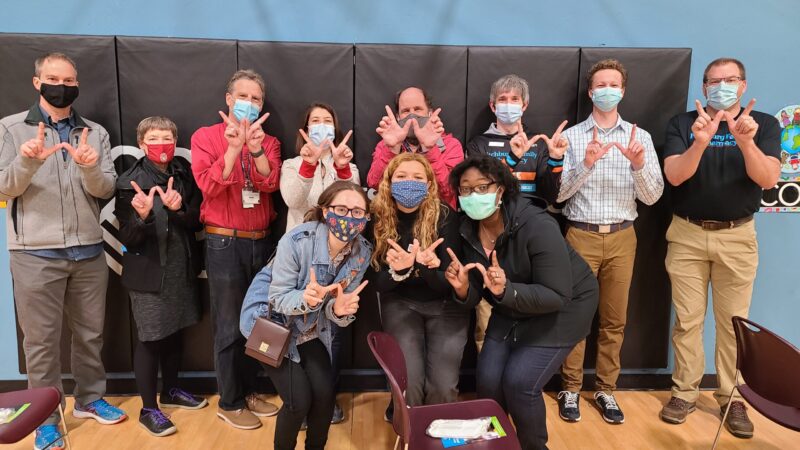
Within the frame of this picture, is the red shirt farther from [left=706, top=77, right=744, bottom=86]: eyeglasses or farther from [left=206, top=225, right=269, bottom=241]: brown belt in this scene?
[left=706, top=77, right=744, bottom=86]: eyeglasses

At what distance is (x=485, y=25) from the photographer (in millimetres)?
3379

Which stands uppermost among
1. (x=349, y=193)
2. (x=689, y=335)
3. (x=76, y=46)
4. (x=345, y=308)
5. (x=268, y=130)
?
(x=76, y=46)

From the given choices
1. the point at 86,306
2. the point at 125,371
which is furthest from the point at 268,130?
the point at 125,371

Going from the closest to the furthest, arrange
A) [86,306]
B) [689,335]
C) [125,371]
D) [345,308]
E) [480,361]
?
[345,308] → [480,361] → [86,306] → [689,335] → [125,371]

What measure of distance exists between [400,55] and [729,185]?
6.91 feet

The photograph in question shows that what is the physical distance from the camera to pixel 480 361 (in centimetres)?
256

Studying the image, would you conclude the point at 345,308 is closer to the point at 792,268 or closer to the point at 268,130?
the point at 268,130

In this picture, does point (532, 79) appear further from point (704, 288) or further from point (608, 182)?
point (704, 288)

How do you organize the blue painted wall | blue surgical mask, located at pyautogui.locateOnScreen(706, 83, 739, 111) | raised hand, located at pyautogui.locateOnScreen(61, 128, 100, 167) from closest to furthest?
raised hand, located at pyautogui.locateOnScreen(61, 128, 100, 167) < blue surgical mask, located at pyautogui.locateOnScreen(706, 83, 739, 111) < the blue painted wall

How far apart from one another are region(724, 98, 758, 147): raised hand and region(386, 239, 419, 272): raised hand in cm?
184

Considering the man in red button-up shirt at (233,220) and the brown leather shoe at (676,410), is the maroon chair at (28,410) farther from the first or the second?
the brown leather shoe at (676,410)

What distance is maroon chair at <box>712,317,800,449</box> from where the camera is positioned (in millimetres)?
2092

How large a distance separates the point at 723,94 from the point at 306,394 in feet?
9.05

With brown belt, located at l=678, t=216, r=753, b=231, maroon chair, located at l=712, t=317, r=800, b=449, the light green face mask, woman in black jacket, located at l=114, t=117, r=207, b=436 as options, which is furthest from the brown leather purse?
brown belt, located at l=678, t=216, r=753, b=231
